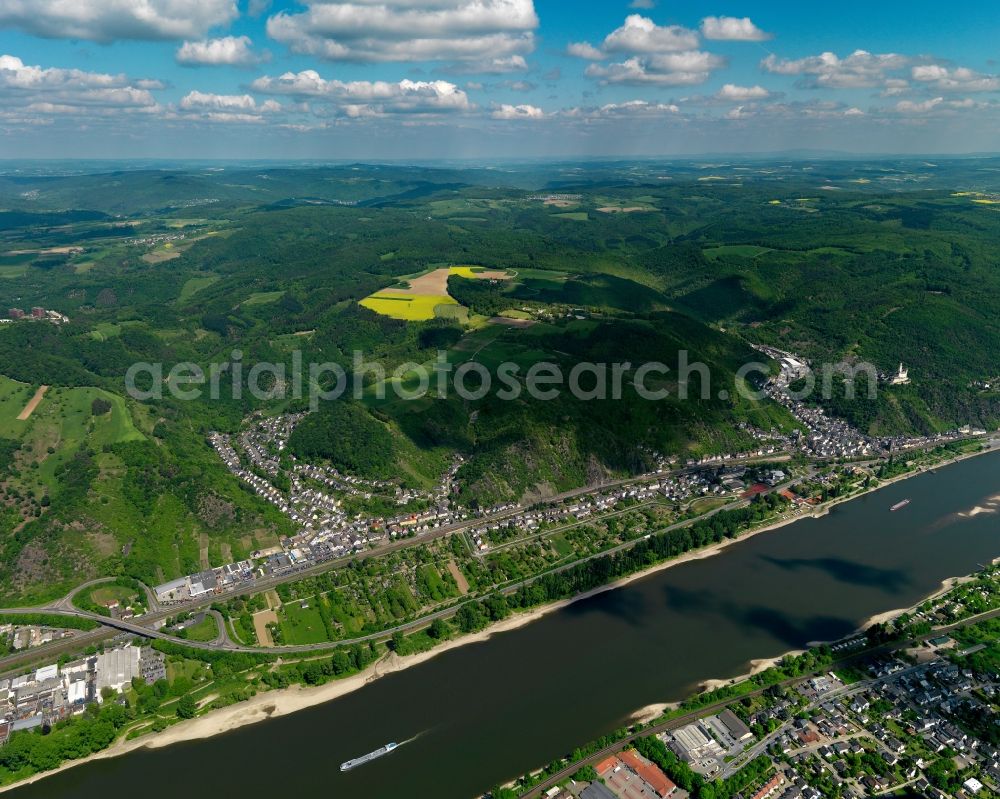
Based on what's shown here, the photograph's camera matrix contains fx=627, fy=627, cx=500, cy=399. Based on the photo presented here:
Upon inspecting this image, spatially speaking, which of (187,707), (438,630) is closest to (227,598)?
(187,707)

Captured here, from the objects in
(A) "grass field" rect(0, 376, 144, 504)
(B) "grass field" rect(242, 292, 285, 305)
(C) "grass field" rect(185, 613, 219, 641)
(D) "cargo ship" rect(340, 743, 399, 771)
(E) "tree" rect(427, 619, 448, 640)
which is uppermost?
(B) "grass field" rect(242, 292, 285, 305)

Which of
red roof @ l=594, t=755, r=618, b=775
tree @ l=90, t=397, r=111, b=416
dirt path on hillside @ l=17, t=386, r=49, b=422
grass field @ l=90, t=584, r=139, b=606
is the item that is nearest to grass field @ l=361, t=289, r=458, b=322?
tree @ l=90, t=397, r=111, b=416

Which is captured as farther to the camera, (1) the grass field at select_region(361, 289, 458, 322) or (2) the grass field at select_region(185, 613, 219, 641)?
(1) the grass field at select_region(361, 289, 458, 322)

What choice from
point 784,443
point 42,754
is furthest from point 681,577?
point 42,754

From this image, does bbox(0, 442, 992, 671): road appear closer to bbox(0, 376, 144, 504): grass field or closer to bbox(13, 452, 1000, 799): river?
bbox(13, 452, 1000, 799): river

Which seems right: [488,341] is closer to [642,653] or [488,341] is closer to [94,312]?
[642,653]

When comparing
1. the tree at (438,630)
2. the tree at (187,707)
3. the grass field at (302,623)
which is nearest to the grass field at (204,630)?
the grass field at (302,623)
